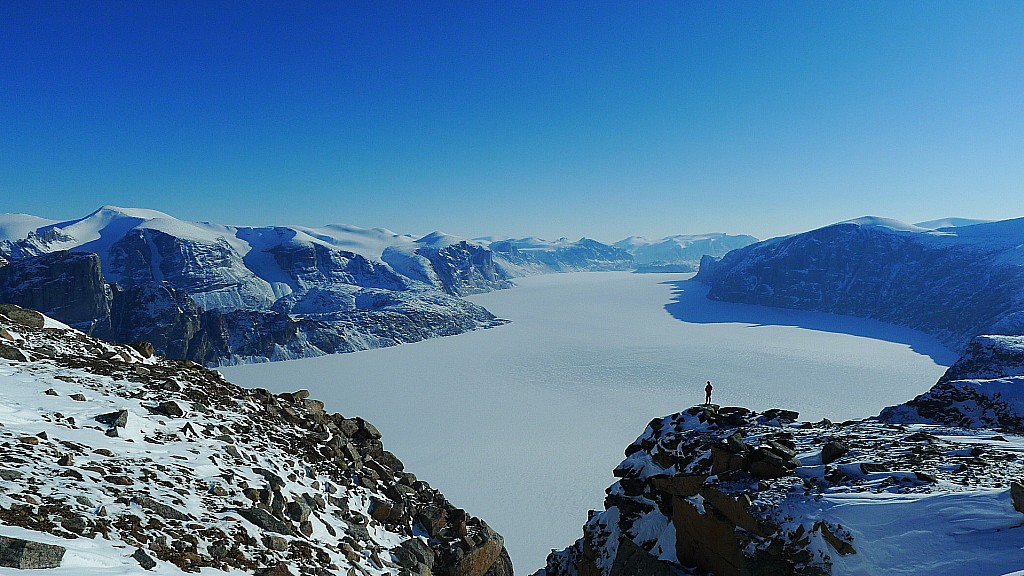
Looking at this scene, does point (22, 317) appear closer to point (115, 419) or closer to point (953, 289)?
point (115, 419)

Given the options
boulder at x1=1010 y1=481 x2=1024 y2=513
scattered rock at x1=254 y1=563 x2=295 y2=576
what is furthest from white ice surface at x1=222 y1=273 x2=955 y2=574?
boulder at x1=1010 y1=481 x2=1024 y2=513

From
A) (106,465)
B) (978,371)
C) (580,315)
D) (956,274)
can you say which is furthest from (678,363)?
(956,274)

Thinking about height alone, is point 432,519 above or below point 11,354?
below

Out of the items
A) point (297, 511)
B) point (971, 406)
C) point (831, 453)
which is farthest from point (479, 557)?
point (971, 406)

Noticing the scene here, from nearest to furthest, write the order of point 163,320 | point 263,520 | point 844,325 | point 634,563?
point 263,520 < point 634,563 < point 163,320 < point 844,325

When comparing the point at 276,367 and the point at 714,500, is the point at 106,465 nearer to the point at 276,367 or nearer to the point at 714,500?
the point at 714,500
